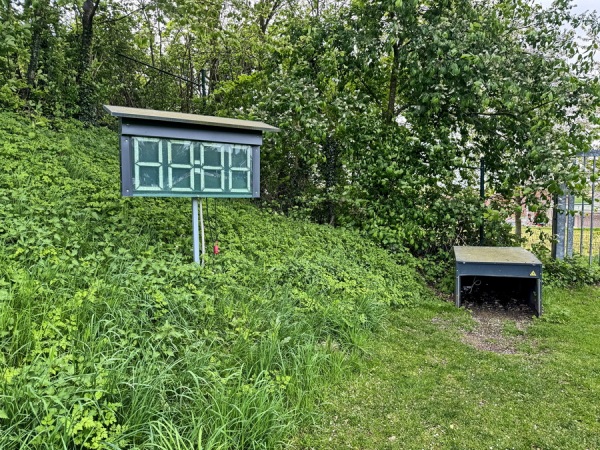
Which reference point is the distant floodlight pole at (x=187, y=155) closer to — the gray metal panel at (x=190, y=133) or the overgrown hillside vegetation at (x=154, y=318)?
the gray metal panel at (x=190, y=133)

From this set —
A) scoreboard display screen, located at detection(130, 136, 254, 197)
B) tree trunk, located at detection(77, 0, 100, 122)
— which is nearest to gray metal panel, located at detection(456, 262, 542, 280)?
scoreboard display screen, located at detection(130, 136, 254, 197)

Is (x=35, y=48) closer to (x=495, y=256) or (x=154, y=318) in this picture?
(x=154, y=318)

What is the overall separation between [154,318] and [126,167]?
124 centimetres

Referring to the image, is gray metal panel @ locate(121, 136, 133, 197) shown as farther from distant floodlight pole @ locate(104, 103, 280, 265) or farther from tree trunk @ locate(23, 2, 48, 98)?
tree trunk @ locate(23, 2, 48, 98)

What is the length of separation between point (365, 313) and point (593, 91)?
13.4ft

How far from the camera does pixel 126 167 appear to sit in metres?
3.08

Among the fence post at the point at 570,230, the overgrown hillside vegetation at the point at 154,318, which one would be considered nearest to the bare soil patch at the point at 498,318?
the overgrown hillside vegetation at the point at 154,318

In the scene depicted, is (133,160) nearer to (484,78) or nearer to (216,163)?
(216,163)

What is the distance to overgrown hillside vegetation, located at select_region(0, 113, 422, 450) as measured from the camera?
1.79 m

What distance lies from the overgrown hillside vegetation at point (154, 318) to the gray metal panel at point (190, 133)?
3.11ft

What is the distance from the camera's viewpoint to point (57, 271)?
271 centimetres

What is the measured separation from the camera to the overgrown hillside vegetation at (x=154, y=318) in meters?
1.79

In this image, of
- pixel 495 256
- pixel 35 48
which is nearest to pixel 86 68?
pixel 35 48

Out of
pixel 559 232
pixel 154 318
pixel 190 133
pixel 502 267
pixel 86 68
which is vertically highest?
pixel 86 68
